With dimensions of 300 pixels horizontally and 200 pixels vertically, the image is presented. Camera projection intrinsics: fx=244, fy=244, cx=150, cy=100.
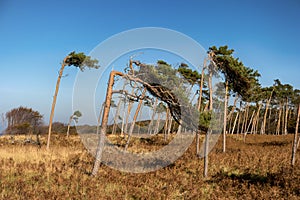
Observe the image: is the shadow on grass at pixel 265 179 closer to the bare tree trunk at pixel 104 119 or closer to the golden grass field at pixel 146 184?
the golden grass field at pixel 146 184

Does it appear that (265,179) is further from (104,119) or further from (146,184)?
(104,119)

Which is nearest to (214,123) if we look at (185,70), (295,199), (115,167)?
(295,199)

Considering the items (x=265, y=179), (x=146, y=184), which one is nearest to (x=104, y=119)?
(x=146, y=184)

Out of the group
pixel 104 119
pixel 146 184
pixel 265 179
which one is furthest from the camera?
pixel 265 179

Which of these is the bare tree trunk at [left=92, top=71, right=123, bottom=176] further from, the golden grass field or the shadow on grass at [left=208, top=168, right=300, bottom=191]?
the shadow on grass at [left=208, top=168, right=300, bottom=191]

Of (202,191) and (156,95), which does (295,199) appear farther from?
(156,95)

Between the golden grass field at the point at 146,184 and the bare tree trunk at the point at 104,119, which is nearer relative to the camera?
the golden grass field at the point at 146,184

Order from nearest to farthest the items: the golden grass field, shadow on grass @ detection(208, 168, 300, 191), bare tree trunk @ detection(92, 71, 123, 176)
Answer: the golden grass field
shadow on grass @ detection(208, 168, 300, 191)
bare tree trunk @ detection(92, 71, 123, 176)

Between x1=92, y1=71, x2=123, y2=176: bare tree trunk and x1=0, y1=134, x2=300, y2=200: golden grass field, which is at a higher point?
x1=92, y1=71, x2=123, y2=176: bare tree trunk

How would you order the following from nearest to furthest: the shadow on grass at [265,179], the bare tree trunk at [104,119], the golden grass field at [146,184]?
1. the golden grass field at [146,184]
2. the shadow on grass at [265,179]
3. the bare tree trunk at [104,119]

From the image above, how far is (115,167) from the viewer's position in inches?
480

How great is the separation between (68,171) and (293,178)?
29.5ft

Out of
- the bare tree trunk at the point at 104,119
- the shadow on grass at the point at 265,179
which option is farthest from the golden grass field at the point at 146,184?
the bare tree trunk at the point at 104,119

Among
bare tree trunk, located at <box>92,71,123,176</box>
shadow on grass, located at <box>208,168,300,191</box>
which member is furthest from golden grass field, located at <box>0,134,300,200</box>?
bare tree trunk, located at <box>92,71,123,176</box>
